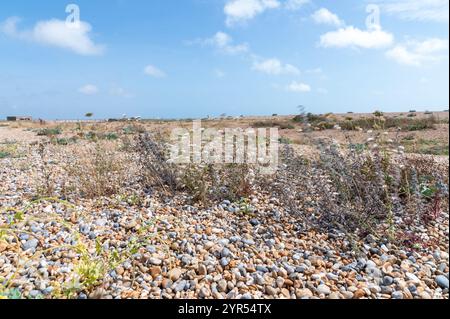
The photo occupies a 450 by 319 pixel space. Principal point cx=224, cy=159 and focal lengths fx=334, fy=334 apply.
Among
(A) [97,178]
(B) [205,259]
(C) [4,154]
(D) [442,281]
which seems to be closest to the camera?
(D) [442,281]

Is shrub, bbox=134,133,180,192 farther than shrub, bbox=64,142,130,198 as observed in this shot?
Yes

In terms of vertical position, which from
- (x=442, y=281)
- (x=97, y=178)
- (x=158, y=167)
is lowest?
(x=442, y=281)

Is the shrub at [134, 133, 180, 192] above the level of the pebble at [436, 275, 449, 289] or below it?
above

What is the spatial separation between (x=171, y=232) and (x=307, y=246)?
1.38m

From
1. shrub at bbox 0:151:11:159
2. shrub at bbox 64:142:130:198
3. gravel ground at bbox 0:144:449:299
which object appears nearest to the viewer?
gravel ground at bbox 0:144:449:299

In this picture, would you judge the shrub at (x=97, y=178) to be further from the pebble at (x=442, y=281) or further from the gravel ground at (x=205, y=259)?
the pebble at (x=442, y=281)

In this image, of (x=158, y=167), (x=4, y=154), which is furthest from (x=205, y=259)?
(x=4, y=154)

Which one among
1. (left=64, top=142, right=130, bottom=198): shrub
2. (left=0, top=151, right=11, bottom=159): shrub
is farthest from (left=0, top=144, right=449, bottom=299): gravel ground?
(left=0, top=151, right=11, bottom=159): shrub

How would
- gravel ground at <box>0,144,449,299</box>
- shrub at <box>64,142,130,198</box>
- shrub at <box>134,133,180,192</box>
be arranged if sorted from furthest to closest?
shrub at <box>134,133,180,192</box> → shrub at <box>64,142,130,198</box> → gravel ground at <box>0,144,449,299</box>

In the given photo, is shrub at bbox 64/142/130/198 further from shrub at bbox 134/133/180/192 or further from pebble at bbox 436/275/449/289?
A: pebble at bbox 436/275/449/289

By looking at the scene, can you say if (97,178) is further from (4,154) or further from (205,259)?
(4,154)

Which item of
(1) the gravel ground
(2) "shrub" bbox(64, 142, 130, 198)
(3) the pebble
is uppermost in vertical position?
(2) "shrub" bbox(64, 142, 130, 198)
